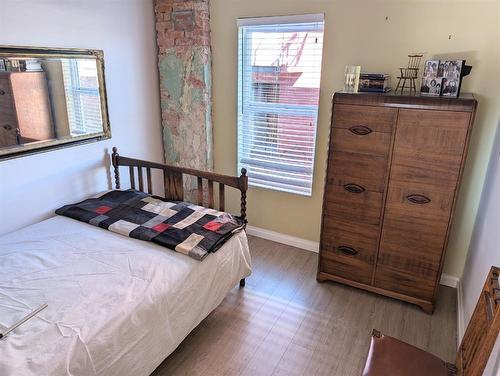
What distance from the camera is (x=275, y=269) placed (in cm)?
279

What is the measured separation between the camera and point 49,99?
2.28 m

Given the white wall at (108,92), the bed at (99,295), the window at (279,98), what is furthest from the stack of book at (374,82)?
the white wall at (108,92)

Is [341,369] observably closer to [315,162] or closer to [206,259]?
[206,259]

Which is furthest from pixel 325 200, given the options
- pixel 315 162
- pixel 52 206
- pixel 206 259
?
pixel 52 206

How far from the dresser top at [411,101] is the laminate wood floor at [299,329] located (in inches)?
51.9

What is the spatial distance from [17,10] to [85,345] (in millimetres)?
1917

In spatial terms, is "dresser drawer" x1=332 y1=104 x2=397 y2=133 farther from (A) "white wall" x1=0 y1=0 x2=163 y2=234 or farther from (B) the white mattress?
(A) "white wall" x1=0 y1=0 x2=163 y2=234

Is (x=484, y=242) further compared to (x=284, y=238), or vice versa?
(x=284, y=238)

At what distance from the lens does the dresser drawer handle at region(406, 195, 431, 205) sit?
6.91 ft

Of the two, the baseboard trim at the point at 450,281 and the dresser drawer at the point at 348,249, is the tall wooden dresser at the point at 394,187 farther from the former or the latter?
the baseboard trim at the point at 450,281

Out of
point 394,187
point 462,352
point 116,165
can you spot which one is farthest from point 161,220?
point 462,352

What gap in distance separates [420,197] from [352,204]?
0.41 metres

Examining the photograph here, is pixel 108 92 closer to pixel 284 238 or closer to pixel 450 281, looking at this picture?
pixel 284 238

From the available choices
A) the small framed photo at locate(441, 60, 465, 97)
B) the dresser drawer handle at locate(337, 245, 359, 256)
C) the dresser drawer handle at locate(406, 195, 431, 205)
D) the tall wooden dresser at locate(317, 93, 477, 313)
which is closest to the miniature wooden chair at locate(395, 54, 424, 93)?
the small framed photo at locate(441, 60, 465, 97)
